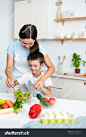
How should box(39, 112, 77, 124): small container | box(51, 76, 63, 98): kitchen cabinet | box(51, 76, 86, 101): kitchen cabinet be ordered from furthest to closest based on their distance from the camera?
box(51, 76, 63, 98): kitchen cabinet → box(51, 76, 86, 101): kitchen cabinet → box(39, 112, 77, 124): small container

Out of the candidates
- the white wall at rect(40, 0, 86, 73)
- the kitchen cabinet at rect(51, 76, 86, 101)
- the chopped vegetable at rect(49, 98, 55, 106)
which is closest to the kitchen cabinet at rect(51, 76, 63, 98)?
the kitchen cabinet at rect(51, 76, 86, 101)

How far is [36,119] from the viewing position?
1.09m

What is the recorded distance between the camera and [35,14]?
3266 millimetres

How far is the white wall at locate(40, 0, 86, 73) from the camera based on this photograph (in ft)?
10.6

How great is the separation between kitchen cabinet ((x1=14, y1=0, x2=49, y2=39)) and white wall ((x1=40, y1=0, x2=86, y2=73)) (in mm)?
188

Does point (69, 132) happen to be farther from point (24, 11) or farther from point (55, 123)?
point (24, 11)

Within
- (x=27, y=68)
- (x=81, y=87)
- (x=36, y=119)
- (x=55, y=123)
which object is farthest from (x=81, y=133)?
(x=81, y=87)

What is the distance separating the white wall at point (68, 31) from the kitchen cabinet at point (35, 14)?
0.19 m

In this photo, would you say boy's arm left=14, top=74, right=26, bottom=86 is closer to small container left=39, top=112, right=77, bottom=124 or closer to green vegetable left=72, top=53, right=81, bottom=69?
small container left=39, top=112, right=77, bottom=124

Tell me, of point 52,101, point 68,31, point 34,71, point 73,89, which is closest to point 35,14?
point 68,31

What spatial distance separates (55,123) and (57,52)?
8.54 ft

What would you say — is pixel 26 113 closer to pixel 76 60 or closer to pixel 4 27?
pixel 76 60

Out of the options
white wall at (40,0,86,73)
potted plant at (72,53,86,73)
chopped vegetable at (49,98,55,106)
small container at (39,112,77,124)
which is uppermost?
white wall at (40,0,86,73)

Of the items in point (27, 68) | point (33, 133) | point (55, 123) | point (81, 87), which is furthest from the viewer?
point (81, 87)
